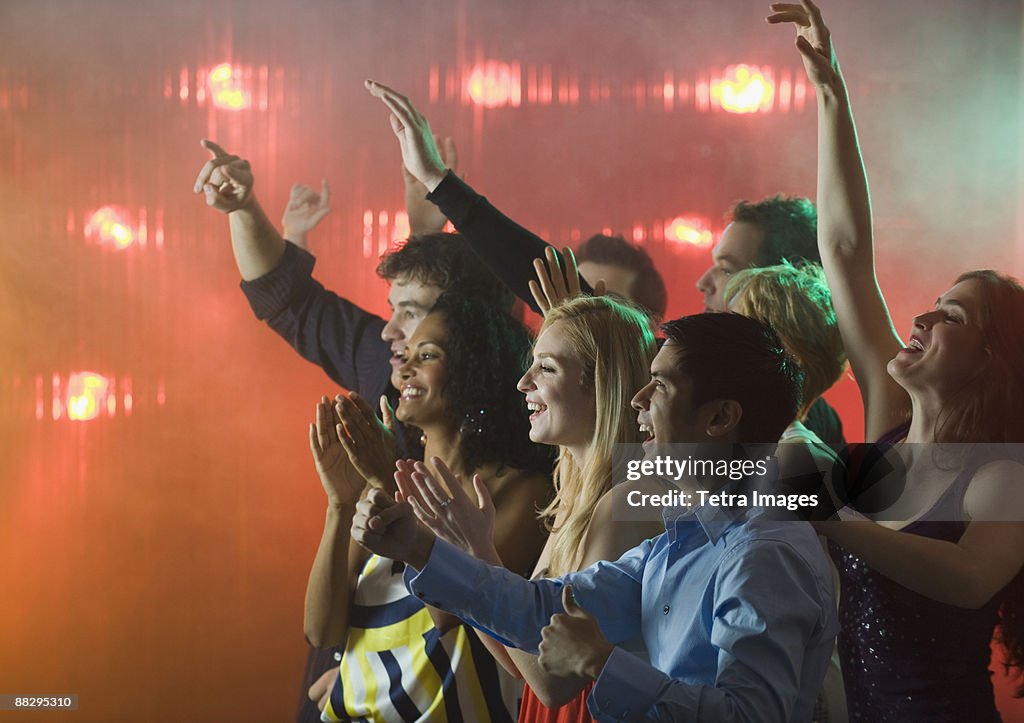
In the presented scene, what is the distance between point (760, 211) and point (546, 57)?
2.86 feet

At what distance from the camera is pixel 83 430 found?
9.57 ft

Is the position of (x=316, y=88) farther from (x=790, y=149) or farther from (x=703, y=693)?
(x=703, y=693)

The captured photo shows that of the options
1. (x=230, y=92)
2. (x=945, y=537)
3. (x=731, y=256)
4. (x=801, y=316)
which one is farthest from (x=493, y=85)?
(x=945, y=537)

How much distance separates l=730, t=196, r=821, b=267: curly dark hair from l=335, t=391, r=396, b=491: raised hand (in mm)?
891

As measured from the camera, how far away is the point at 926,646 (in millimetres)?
1472

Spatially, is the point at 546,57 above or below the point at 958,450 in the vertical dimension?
above

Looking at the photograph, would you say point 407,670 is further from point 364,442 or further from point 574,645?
point 574,645

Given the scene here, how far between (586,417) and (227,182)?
141cm

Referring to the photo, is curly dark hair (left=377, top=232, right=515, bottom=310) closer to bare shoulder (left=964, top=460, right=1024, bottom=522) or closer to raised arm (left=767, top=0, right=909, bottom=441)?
raised arm (left=767, top=0, right=909, bottom=441)

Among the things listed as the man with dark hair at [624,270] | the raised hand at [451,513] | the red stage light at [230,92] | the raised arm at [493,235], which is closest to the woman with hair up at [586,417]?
the raised hand at [451,513]

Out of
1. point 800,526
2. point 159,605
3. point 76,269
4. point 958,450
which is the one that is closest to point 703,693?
point 800,526

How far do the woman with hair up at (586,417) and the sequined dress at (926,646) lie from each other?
33 cm

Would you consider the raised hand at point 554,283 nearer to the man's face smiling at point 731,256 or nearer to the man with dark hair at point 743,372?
the man's face smiling at point 731,256

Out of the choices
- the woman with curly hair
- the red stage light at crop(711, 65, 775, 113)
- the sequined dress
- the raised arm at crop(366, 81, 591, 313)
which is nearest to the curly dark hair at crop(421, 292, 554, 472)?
the woman with curly hair
